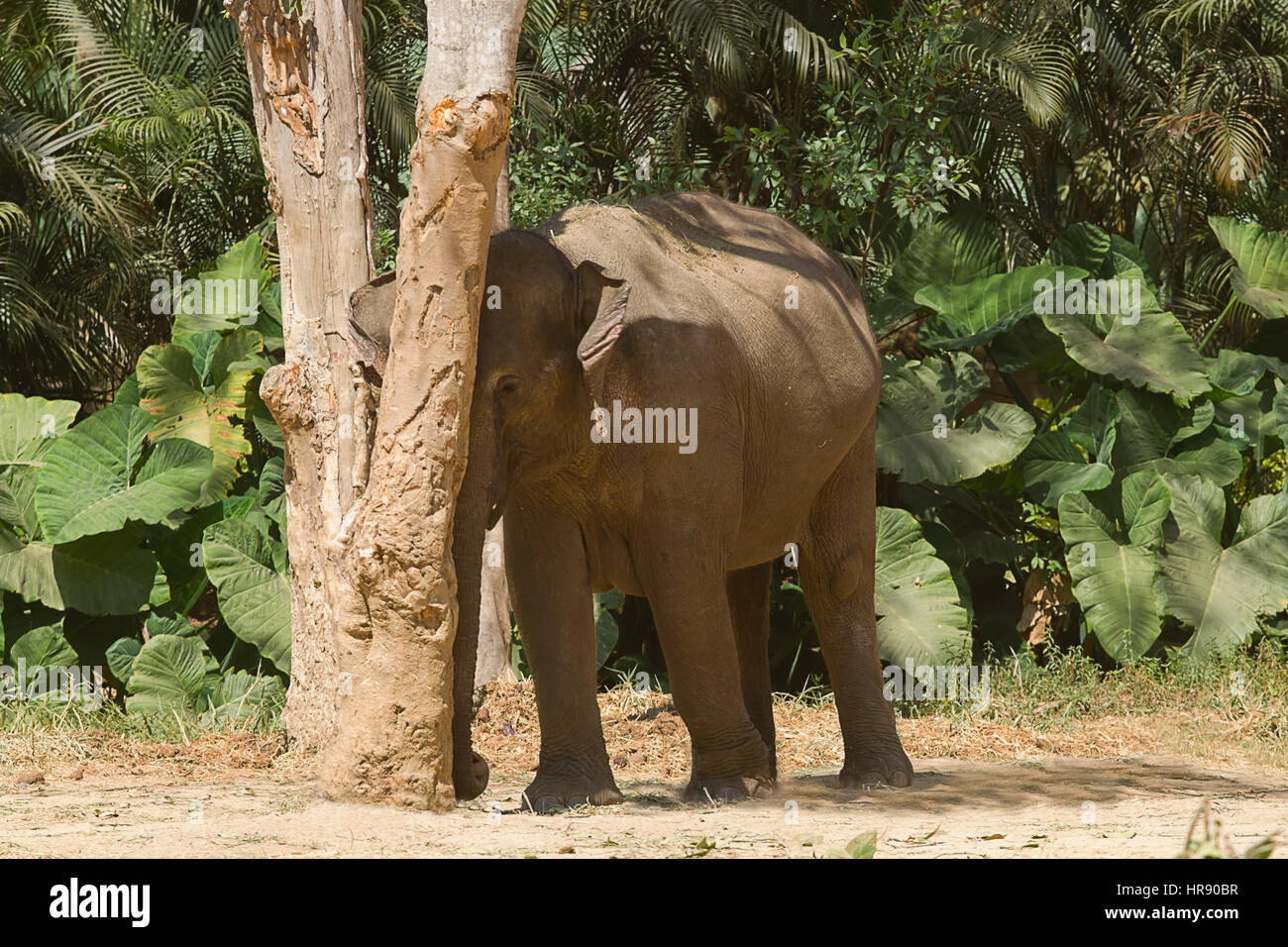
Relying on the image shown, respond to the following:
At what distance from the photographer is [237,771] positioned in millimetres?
8945

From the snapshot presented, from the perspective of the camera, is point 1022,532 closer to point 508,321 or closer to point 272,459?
Answer: point 272,459

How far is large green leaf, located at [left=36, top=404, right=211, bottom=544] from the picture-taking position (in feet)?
34.1

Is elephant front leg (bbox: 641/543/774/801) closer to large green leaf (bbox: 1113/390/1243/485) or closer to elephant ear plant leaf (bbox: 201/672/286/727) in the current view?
elephant ear plant leaf (bbox: 201/672/286/727)

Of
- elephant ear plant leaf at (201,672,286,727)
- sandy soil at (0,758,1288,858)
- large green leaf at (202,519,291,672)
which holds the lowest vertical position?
sandy soil at (0,758,1288,858)

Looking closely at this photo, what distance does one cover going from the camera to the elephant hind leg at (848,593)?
859cm

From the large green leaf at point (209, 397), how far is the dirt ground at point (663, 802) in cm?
231

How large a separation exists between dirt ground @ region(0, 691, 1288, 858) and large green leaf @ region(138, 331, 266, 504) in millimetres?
2308

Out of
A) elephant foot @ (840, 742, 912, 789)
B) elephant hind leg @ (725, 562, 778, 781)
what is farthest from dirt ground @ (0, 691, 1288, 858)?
elephant hind leg @ (725, 562, 778, 781)

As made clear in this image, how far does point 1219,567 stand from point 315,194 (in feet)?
24.6

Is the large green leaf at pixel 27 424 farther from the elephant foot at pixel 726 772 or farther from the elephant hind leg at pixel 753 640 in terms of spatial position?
the elephant foot at pixel 726 772

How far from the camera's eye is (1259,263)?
13398 millimetres

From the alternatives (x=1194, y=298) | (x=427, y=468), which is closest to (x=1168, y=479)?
(x=1194, y=298)

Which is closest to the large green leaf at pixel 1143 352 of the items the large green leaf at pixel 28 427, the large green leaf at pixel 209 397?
the large green leaf at pixel 209 397

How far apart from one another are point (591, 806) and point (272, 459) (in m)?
5.32
